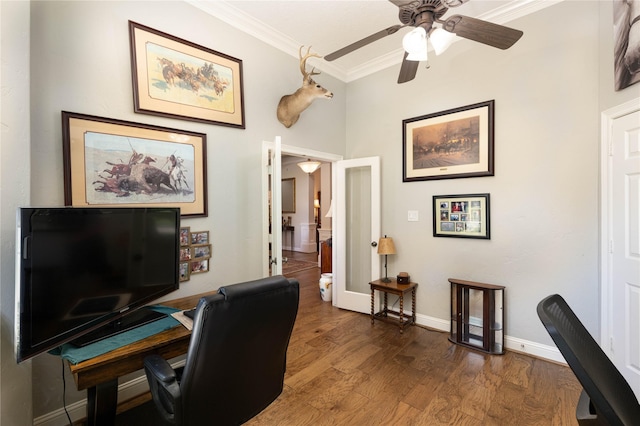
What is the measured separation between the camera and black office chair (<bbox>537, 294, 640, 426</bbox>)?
0.76 metres

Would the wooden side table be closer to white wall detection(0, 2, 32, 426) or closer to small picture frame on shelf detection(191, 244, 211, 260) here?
small picture frame on shelf detection(191, 244, 211, 260)

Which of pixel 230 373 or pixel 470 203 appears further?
pixel 470 203

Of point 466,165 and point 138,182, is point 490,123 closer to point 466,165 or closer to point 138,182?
point 466,165

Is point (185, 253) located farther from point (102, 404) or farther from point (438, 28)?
point (438, 28)

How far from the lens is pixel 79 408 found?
188cm

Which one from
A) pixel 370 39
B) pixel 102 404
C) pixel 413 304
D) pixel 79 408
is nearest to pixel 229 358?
pixel 102 404

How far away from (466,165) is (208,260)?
2822 mm

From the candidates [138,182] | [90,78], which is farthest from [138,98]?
[138,182]

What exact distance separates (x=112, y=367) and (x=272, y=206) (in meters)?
1.72

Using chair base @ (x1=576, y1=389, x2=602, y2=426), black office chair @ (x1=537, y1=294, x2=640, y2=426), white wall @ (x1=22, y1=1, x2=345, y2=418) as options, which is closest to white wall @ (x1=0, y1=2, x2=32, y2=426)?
white wall @ (x1=22, y1=1, x2=345, y2=418)

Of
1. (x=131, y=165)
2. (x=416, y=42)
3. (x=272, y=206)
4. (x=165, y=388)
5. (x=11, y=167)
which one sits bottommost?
(x=165, y=388)

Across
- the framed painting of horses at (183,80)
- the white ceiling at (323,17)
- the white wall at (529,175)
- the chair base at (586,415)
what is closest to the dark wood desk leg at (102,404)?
the framed painting of horses at (183,80)

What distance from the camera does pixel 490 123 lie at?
2.80m

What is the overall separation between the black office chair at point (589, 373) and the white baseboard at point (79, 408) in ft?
8.69
